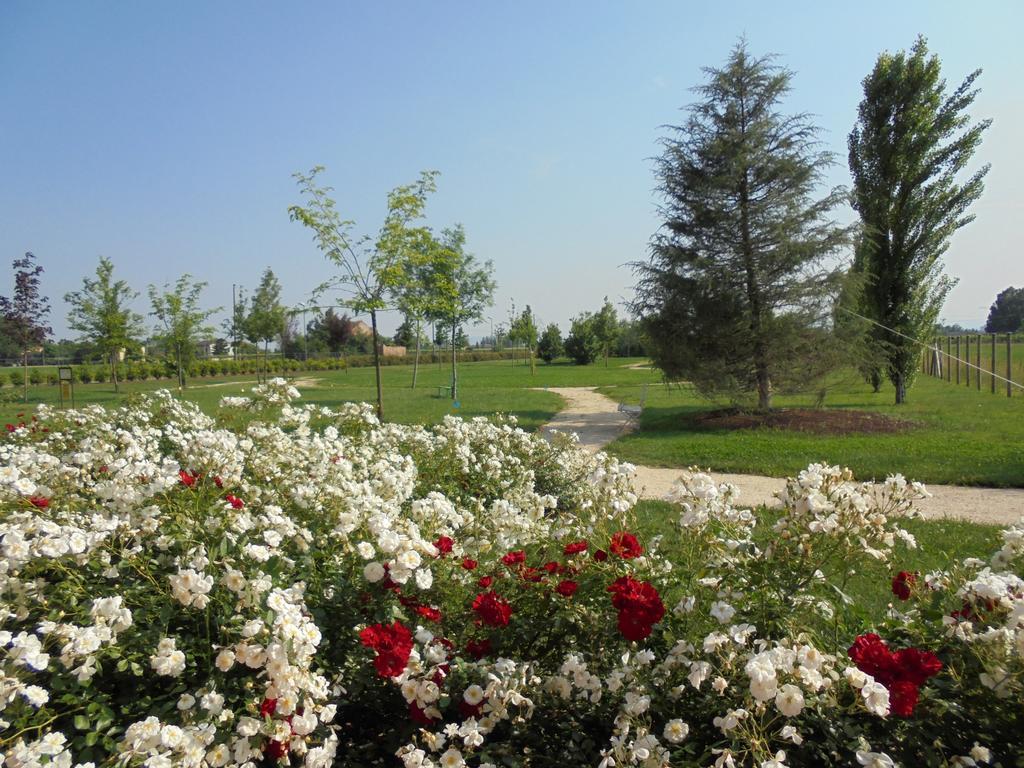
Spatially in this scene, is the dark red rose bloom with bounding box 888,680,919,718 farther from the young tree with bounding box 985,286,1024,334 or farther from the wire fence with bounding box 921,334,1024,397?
the young tree with bounding box 985,286,1024,334

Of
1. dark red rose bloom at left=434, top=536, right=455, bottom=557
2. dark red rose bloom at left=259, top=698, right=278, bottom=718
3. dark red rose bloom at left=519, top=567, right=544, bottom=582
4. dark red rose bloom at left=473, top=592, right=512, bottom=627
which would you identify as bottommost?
dark red rose bloom at left=259, top=698, right=278, bottom=718

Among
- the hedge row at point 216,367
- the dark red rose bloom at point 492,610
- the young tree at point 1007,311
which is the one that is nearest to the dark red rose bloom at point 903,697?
the dark red rose bloom at point 492,610

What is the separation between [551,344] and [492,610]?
160ft

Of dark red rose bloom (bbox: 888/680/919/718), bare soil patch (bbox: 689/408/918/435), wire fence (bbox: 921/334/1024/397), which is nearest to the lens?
dark red rose bloom (bbox: 888/680/919/718)

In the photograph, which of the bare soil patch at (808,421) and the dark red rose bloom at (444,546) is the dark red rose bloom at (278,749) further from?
the bare soil patch at (808,421)

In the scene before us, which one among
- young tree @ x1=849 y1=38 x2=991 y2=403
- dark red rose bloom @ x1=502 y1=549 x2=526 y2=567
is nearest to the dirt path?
dark red rose bloom @ x1=502 y1=549 x2=526 y2=567

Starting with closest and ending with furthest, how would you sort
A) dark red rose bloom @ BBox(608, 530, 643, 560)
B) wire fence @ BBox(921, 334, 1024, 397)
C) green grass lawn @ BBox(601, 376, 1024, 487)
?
1. dark red rose bloom @ BBox(608, 530, 643, 560)
2. green grass lawn @ BBox(601, 376, 1024, 487)
3. wire fence @ BBox(921, 334, 1024, 397)

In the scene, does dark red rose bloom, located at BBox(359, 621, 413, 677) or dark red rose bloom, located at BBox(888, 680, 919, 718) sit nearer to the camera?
dark red rose bloom, located at BBox(888, 680, 919, 718)

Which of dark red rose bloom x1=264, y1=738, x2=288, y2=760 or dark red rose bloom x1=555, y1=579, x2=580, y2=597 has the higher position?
dark red rose bloom x1=555, y1=579, x2=580, y2=597

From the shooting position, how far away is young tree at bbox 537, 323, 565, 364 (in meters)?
50.7

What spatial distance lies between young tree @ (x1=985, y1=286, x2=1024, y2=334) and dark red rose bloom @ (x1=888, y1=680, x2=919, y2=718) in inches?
2938

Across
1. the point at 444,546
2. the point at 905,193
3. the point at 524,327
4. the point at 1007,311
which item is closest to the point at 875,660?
the point at 444,546

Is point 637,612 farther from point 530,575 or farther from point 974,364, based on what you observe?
point 974,364

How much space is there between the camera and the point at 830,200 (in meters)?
13.0
